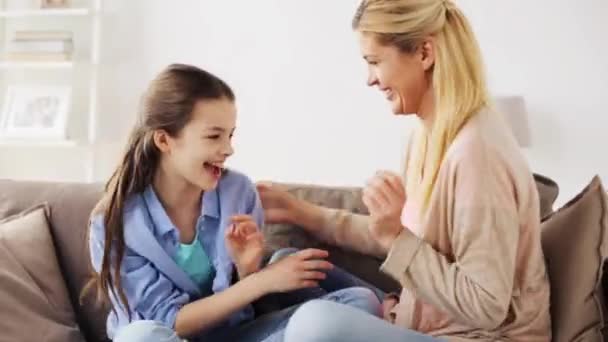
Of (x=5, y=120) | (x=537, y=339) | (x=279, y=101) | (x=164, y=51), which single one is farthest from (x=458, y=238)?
(x=5, y=120)

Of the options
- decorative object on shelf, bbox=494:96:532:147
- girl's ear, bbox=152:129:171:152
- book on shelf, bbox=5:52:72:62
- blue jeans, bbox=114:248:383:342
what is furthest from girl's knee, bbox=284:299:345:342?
book on shelf, bbox=5:52:72:62

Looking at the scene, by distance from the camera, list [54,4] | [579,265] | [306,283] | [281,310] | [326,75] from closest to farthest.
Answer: [579,265]
[306,283]
[281,310]
[326,75]
[54,4]

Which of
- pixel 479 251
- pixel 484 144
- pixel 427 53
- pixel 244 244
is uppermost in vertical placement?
pixel 427 53

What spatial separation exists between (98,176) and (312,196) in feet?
6.44

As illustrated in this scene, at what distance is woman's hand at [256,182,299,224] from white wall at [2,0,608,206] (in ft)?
4.93

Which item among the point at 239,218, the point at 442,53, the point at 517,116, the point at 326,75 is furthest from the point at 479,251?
the point at 326,75

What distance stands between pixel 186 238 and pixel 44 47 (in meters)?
2.15

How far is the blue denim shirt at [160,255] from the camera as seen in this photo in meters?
1.67

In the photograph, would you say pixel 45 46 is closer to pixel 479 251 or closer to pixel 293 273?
pixel 293 273

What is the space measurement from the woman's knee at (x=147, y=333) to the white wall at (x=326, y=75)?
1968mm

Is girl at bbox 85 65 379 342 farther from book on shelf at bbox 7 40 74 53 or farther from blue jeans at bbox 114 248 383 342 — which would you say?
book on shelf at bbox 7 40 74 53

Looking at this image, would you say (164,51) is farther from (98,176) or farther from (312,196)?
(312,196)

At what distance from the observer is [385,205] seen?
4.72 ft

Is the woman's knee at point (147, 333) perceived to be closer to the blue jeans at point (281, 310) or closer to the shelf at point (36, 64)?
the blue jeans at point (281, 310)
